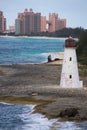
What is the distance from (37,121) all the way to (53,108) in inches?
128

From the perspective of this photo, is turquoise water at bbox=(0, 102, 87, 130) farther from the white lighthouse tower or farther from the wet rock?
the white lighthouse tower

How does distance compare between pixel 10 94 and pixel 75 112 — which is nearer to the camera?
pixel 75 112

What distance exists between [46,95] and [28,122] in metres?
10.2

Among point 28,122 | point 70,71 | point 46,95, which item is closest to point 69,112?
point 28,122

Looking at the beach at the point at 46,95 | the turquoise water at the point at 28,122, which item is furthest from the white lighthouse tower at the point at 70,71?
the turquoise water at the point at 28,122

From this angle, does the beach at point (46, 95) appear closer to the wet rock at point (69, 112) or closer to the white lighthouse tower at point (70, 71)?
the wet rock at point (69, 112)

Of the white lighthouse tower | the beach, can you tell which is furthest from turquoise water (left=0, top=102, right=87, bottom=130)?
the white lighthouse tower

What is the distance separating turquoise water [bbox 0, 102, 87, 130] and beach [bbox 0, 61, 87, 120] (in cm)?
80

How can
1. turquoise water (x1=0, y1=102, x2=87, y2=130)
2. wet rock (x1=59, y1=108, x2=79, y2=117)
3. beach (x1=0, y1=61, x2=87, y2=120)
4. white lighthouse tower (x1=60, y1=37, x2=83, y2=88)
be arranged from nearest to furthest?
turquoise water (x1=0, y1=102, x2=87, y2=130), wet rock (x1=59, y1=108, x2=79, y2=117), beach (x1=0, y1=61, x2=87, y2=120), white lighthouse tower (x1=60, y1=37, x2=83, y2=88)

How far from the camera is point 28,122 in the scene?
3250cm

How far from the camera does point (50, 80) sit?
54.5m

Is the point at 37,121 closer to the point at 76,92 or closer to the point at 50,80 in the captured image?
the point at 76,92

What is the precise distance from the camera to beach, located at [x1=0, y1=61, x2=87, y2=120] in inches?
1338

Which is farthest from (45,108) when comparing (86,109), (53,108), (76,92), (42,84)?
(42,84)
